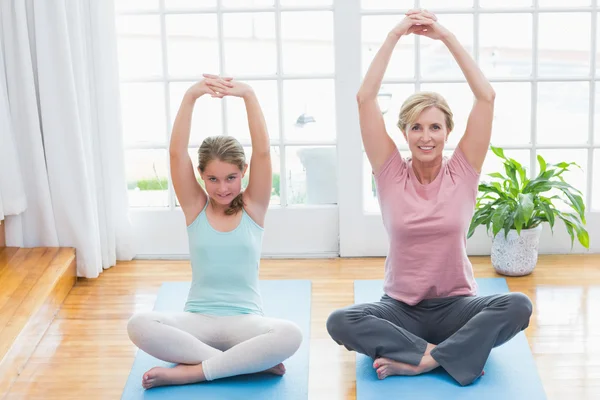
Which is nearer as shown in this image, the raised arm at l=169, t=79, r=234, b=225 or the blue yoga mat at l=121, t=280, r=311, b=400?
the blue yoga mat at l=121, t=280, r=311, b=400

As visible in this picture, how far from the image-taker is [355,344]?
9.73 ft

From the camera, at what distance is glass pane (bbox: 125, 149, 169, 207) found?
14.0 feet

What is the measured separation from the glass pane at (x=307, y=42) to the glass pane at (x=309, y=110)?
0.07 meters

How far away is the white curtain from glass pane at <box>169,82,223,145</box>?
288mm

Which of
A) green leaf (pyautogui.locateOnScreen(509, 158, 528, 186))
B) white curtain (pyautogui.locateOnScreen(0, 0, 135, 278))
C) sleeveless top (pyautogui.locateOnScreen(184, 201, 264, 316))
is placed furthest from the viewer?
green leaf (pyautogui.locateOnScreen(509, 158, 528, 186))

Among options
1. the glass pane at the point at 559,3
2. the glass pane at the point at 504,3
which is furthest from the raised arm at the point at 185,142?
the glass pane at the point at 559,3

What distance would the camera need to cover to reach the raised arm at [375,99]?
2.91 metres

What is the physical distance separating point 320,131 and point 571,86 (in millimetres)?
1192

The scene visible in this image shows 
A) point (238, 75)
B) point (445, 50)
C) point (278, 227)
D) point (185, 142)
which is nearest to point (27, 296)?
point (185, 142)

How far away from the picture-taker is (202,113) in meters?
4.22

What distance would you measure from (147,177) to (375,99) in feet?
5.57

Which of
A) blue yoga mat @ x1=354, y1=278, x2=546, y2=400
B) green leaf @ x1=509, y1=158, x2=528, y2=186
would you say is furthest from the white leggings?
green leaf @ x1=509, y1=158, x2=528, y2=186

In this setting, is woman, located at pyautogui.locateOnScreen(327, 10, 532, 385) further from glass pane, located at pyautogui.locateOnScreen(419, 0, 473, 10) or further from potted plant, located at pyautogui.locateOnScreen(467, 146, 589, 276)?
Answer: glass pane, located at pyautogui.locateOnScreen(419, 0, 473, 10)

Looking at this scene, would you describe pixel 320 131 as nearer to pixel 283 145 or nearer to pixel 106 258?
pixel 283 145
